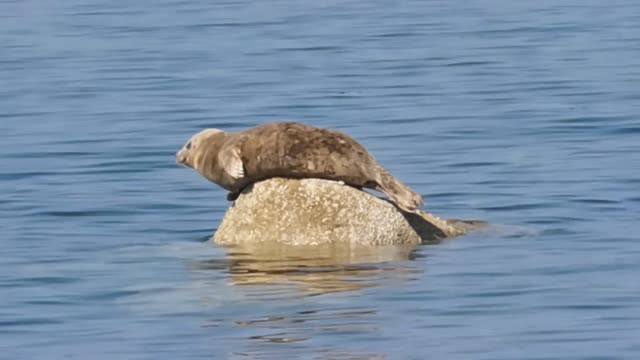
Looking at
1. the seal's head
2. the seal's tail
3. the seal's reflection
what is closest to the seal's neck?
the seal's head

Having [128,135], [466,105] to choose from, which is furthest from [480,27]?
[128,135]

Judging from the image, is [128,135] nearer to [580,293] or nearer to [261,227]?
[261,227]

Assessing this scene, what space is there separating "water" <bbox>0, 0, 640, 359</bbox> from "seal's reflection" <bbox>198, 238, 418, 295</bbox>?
0.02m

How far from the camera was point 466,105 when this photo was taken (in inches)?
790

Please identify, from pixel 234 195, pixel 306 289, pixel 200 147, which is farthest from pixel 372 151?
pixel 306 289

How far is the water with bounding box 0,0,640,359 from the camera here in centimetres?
1076

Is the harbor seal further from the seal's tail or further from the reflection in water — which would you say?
the reflection in water

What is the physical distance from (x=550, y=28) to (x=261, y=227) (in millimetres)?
15044

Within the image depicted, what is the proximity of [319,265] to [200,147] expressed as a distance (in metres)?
1.40

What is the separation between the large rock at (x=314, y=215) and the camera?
40.7ft

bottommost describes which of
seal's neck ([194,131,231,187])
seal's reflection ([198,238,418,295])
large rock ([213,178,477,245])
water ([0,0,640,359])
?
water ([0,0,640,359])

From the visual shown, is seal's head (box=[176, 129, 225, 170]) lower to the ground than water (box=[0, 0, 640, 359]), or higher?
higher

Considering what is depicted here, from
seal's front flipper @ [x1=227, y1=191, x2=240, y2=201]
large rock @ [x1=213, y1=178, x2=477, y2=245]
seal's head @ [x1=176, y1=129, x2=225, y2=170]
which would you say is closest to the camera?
large rock @ [x1=213, y1=178, x2=477, y2=245]

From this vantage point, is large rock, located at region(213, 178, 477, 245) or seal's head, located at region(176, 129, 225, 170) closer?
large rock, located at region(213, 178, 477, 245)
